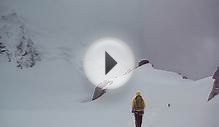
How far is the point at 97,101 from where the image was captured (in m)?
8.27

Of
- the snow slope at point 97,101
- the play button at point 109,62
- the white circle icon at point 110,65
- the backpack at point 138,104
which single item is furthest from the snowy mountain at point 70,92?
the backpack at point 138,104

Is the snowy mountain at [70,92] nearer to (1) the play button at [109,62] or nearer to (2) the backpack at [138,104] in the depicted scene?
(1) the play button at [109,62]

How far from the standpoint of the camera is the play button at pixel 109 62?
8387 millimetres

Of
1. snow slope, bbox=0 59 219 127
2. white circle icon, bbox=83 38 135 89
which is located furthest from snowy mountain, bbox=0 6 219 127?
white circle icon, bbox=83 38 135 89

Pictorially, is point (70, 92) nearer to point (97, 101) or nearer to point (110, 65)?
point (97, 101)

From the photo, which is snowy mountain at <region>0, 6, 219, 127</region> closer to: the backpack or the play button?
the play button

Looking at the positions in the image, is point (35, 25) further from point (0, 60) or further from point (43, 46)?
point (0, 60)

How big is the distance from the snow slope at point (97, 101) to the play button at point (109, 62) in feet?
1.86

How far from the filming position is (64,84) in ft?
28.1

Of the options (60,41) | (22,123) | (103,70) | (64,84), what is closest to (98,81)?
(103,70)

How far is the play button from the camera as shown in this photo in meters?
8.39

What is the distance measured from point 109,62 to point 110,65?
0.15 meters

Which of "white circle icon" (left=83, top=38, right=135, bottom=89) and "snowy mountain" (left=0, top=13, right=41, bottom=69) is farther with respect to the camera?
"snowy mountain" (left=0, top=13, right=41, bottom=69)

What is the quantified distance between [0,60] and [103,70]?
2.66m
